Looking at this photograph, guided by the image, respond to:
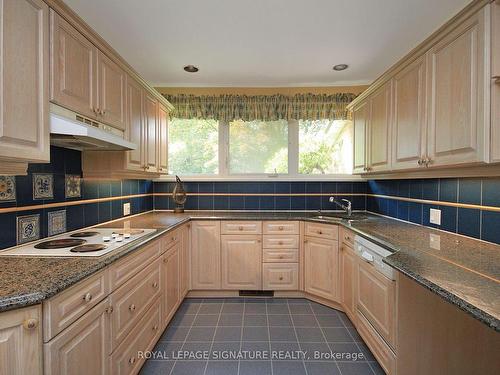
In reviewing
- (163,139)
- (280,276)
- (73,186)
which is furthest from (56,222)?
(280,276)

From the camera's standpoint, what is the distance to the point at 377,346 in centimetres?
174

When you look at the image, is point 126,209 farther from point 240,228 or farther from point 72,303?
point 72,303

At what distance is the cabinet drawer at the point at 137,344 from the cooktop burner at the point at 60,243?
64 cm

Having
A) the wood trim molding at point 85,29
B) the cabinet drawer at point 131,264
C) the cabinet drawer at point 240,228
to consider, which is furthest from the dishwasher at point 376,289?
the wood trim molding at point 85,29

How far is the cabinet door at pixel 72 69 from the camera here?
1307 mm

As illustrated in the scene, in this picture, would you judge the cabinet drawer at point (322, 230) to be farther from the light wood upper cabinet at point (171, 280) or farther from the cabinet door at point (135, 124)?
the cabinet door at point (135, 124)

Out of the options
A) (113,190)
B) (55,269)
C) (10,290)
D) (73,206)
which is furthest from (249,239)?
(10,290)

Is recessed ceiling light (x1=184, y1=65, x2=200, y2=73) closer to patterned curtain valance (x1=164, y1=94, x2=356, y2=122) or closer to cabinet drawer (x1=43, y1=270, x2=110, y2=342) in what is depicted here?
patterned curtain valance (x1=164, y1=94, x2=356, y2=122)

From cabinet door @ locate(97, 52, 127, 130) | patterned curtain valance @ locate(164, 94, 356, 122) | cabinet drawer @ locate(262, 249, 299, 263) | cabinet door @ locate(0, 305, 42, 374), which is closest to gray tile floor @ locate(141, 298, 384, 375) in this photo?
cabinet drawer @ locate(262, 249, 299, 263)

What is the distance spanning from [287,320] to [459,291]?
5.52ft

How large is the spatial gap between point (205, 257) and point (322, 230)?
4.19 ft

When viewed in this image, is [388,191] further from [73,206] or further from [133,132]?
[73,206]

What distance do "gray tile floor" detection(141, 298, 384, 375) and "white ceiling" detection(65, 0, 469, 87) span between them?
2475 millimetres

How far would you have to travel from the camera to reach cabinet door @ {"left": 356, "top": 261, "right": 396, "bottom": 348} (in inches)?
61.3
